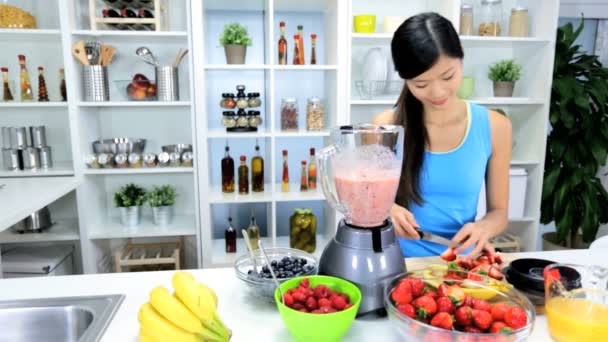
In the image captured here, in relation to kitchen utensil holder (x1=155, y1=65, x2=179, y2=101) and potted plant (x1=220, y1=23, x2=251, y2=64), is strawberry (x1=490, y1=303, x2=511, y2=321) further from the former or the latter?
kitchen utensil holder (x1=155, y1=65, x2=179, y2=101)

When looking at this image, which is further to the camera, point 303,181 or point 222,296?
point 303,181

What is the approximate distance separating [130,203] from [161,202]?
0.18 m

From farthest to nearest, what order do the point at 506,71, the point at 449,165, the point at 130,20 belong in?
1. the point at 506,71
2. the point at 130,20
3. the point at 449,165

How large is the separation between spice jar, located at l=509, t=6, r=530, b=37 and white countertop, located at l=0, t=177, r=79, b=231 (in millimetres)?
2717

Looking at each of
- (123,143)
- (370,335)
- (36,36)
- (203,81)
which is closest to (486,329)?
(370,335)

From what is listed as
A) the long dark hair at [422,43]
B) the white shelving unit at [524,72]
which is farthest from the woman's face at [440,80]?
A: the white shelving unit at [524,72]

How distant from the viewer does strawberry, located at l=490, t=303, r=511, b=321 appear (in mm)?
774

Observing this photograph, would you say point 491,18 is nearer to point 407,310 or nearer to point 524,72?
point 524,72

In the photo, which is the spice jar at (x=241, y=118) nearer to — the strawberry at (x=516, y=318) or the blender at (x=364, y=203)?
the blender at (x=364, y=203)

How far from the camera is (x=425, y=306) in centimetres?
79

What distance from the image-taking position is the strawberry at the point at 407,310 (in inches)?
31.2

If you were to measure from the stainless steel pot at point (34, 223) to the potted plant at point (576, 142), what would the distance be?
3123 millimetres

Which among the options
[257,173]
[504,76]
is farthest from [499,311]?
[504,76]

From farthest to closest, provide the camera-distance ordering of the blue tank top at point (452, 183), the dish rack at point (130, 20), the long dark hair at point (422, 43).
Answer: the dish rack at point (130, 20) < the blue tank top at point (452, 183) < the long dark hair at point (422, 43)
